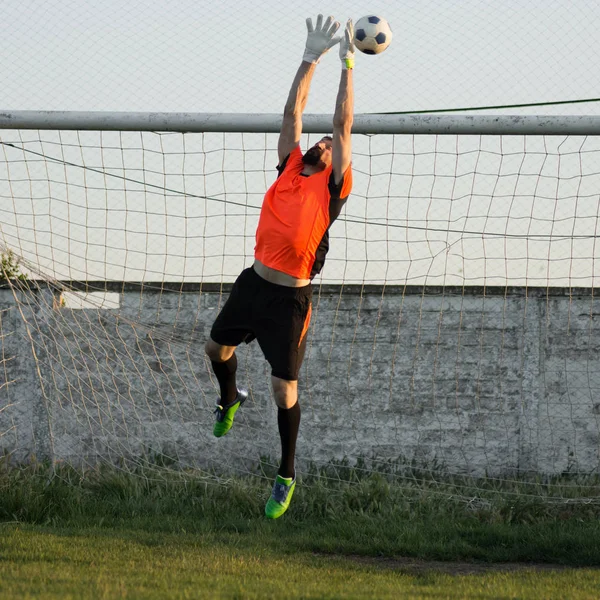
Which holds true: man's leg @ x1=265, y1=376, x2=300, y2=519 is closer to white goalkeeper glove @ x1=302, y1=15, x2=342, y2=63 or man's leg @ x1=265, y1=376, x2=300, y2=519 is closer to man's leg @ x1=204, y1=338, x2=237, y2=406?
man's leg @ x1=204, y1=338, x2=237, y2=406

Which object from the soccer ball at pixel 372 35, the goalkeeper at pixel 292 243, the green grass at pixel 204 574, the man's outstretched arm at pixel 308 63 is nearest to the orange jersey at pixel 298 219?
the goalkeeper at pixel 292 243

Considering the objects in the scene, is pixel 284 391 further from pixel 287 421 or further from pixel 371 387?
pixel 371 387

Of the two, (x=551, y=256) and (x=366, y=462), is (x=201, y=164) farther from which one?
(x=366, y=462)

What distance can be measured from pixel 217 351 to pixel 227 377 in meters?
0.27

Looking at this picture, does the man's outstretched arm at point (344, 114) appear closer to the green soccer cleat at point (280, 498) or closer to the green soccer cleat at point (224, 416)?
the green soccer cleat at point (224, 416)

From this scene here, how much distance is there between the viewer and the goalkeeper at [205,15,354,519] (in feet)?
17.8

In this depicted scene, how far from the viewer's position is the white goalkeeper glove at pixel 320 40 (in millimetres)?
5523

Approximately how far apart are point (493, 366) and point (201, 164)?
3.90 m

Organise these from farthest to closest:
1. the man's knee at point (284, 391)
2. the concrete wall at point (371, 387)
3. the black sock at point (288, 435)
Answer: the concrete wall at point (371, 387), the black sock at point (288, 435), the man's knee at point (284, 391)

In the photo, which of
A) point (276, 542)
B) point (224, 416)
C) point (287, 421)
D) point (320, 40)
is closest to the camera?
point (320, 40)

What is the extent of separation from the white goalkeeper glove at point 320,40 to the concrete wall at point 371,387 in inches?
148

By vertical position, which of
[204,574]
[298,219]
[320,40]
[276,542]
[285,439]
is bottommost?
[276,542]

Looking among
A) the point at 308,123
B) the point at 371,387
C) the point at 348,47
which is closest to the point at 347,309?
the point at 371,387

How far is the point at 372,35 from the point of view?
568cm
